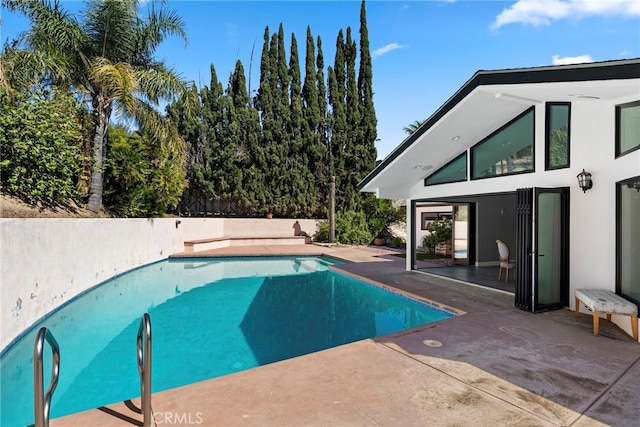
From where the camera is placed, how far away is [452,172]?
906cm

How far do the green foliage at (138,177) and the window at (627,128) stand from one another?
531 inches

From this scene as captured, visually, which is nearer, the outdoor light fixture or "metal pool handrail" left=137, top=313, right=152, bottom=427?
"metal pool handrail" left=137, top=313, right=152, bottom=427

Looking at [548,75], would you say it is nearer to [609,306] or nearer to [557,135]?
[557,135]

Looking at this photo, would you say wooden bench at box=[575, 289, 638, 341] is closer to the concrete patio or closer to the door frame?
the concrete patio

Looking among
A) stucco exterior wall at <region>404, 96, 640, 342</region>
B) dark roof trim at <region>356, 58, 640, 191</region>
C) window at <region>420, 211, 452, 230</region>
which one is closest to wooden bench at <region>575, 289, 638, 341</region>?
stucco exterior wall at <region>404, 96, 640, 342</region>

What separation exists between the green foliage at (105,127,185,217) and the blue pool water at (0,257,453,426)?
3.17 meters

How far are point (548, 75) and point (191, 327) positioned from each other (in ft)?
24.8

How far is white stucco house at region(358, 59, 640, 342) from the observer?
5.02m

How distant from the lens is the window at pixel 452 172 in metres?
8.70

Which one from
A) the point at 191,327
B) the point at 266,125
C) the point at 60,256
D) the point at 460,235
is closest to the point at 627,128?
the point at 191,327

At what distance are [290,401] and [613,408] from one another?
2931mm

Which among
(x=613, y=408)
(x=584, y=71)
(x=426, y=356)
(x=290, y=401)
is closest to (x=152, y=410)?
(x=290, y=401)

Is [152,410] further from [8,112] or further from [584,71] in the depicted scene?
[8,112]

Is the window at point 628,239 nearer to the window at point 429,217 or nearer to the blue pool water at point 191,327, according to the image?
A: the blue pool water at point 191,327
